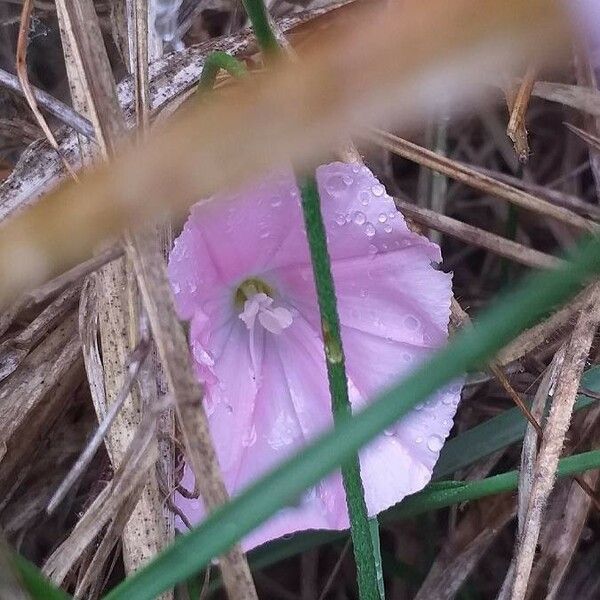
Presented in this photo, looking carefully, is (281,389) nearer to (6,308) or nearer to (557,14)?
(6,308)

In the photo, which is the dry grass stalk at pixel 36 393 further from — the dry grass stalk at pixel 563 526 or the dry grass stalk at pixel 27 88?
the dry grass stalk at pixel 563 526

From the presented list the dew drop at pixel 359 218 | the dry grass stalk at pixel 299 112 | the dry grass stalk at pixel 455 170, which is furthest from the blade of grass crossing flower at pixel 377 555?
the dry grass stalk at pixel 299 112

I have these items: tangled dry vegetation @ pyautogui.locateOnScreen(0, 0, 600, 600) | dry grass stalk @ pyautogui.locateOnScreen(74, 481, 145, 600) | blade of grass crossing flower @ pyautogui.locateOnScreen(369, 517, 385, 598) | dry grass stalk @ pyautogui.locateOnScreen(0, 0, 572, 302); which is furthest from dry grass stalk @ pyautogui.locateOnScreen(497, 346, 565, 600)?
dry grass stalk @ pyautogui.locateOnScreen(0, 0, 572, 302)

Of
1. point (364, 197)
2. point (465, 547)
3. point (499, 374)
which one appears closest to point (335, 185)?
point (364, 197)

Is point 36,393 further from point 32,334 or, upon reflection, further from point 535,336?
point 535,336

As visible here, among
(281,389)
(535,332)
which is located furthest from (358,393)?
(535,332)

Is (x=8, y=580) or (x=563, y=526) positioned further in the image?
(x=563, y=526)

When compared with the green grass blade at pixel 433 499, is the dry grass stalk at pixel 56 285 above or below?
above
